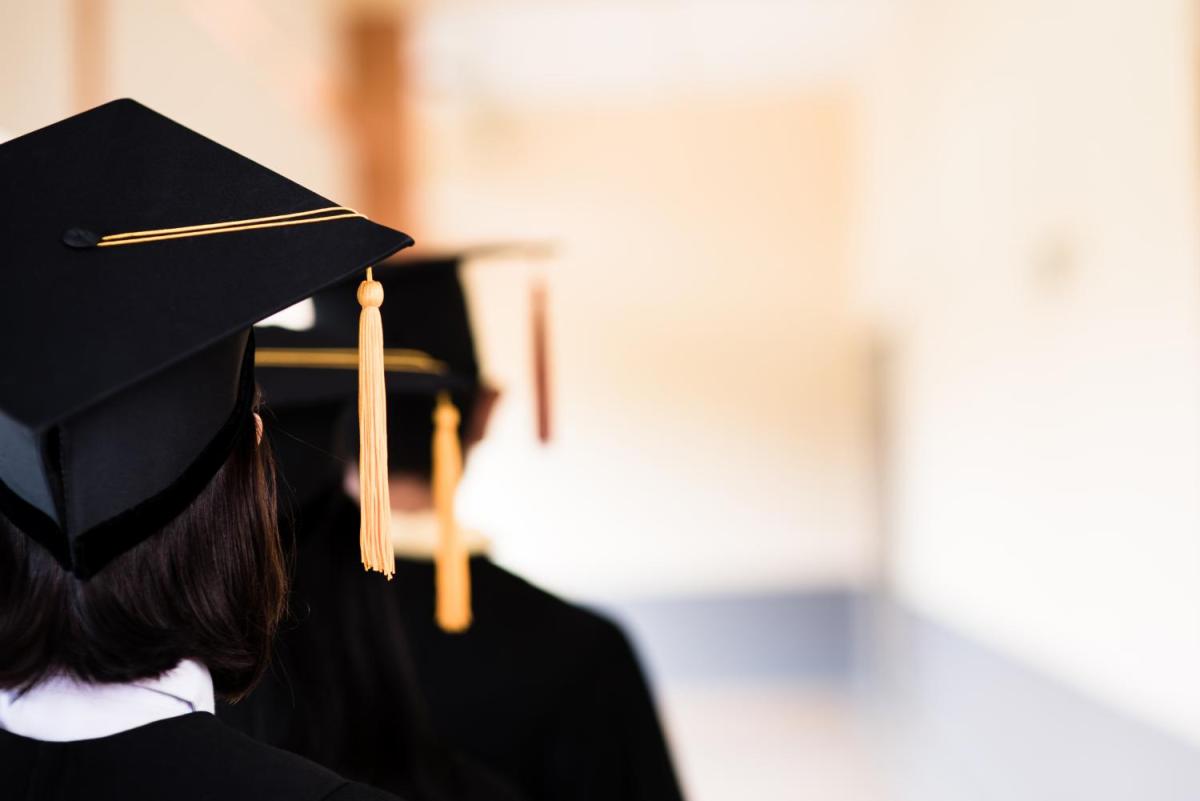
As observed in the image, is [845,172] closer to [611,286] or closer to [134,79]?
[611,286]

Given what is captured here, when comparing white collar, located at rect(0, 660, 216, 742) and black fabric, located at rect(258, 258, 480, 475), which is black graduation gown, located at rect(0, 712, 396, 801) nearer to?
white collar, located at rect(0, 660, 216, 742)

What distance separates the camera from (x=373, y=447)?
0.96m

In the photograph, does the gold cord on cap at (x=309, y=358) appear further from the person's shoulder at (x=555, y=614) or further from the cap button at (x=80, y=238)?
the cap button at (x=80, y=238)

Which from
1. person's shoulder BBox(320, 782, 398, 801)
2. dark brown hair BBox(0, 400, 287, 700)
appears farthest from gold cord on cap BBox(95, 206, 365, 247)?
person's shoulder BBox(320, 782, 398, 801)

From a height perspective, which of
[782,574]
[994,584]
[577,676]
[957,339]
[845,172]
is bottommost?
[782,574]

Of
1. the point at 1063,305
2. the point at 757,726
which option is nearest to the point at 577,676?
the point at 1063,305

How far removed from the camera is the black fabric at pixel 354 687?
60.2 inches

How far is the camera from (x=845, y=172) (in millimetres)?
6840

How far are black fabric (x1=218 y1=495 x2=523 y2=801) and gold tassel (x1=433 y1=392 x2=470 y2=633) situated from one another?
0.56ft

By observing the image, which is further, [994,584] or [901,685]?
[901,685]

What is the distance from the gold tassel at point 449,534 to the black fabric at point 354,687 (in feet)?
0.56

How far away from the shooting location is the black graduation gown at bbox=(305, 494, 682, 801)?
6.17ft

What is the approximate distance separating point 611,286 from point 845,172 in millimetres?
1584

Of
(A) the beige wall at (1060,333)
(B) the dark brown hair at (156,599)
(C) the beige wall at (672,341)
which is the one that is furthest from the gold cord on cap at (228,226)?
(C) the beige wall at (672,341)
